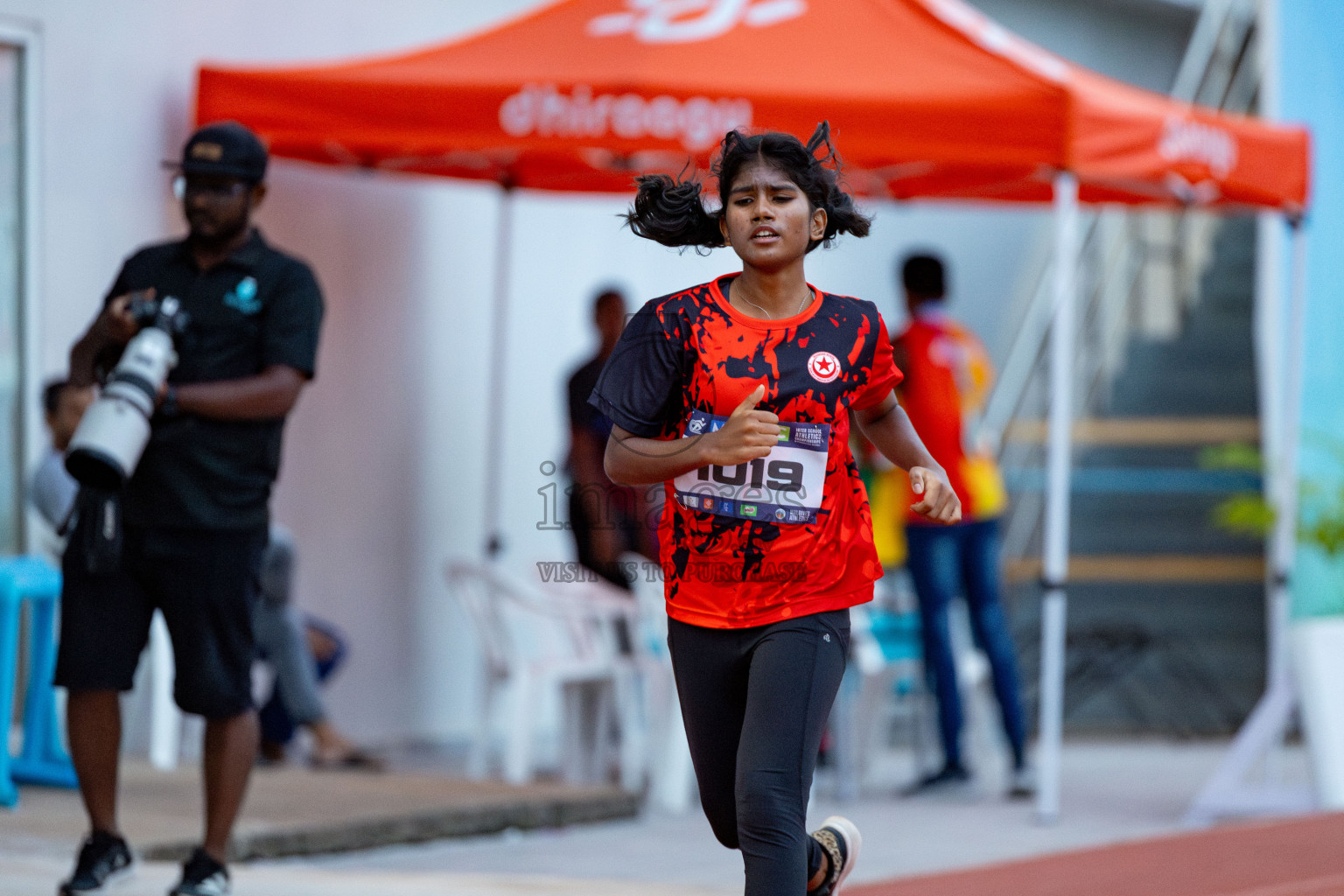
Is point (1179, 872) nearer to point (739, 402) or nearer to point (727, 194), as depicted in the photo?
point (739, 402)

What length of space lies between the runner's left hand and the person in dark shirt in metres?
4.04

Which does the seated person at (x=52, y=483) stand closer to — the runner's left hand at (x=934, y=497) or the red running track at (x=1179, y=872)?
the red running track at (x=1179, y=872)

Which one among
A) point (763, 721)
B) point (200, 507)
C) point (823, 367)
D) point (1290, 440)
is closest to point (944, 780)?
point (1290, 440)

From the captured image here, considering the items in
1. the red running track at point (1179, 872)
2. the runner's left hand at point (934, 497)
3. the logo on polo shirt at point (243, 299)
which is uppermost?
Answer: the logo on polo shirt at point (243, 299)

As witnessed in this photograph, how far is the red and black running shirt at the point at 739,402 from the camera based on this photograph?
3389mm

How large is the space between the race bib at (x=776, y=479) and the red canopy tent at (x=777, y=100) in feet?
11.3

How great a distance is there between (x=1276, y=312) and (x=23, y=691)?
653 cm

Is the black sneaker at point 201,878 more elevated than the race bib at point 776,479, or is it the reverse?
the race bib at point 776,479

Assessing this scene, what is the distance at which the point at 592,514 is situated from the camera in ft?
25.7

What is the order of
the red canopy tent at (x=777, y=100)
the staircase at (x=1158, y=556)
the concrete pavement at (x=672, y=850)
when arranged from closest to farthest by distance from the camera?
1. the concrete pavement at (x=672, y=850)
2. the red canopy tent at (x=777, y=100)
3. the staircase at (x=1158, y=556)

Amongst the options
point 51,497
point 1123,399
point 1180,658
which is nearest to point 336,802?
point 51,497

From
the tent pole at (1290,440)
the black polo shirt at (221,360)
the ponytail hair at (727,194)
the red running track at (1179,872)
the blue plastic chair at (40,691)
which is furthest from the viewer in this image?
the tent pole at (1290,440)

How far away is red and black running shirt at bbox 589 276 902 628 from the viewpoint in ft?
11.1

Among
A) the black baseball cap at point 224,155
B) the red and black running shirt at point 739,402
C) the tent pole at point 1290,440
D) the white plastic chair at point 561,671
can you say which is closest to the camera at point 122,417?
the black baseball cap at point 224,155
